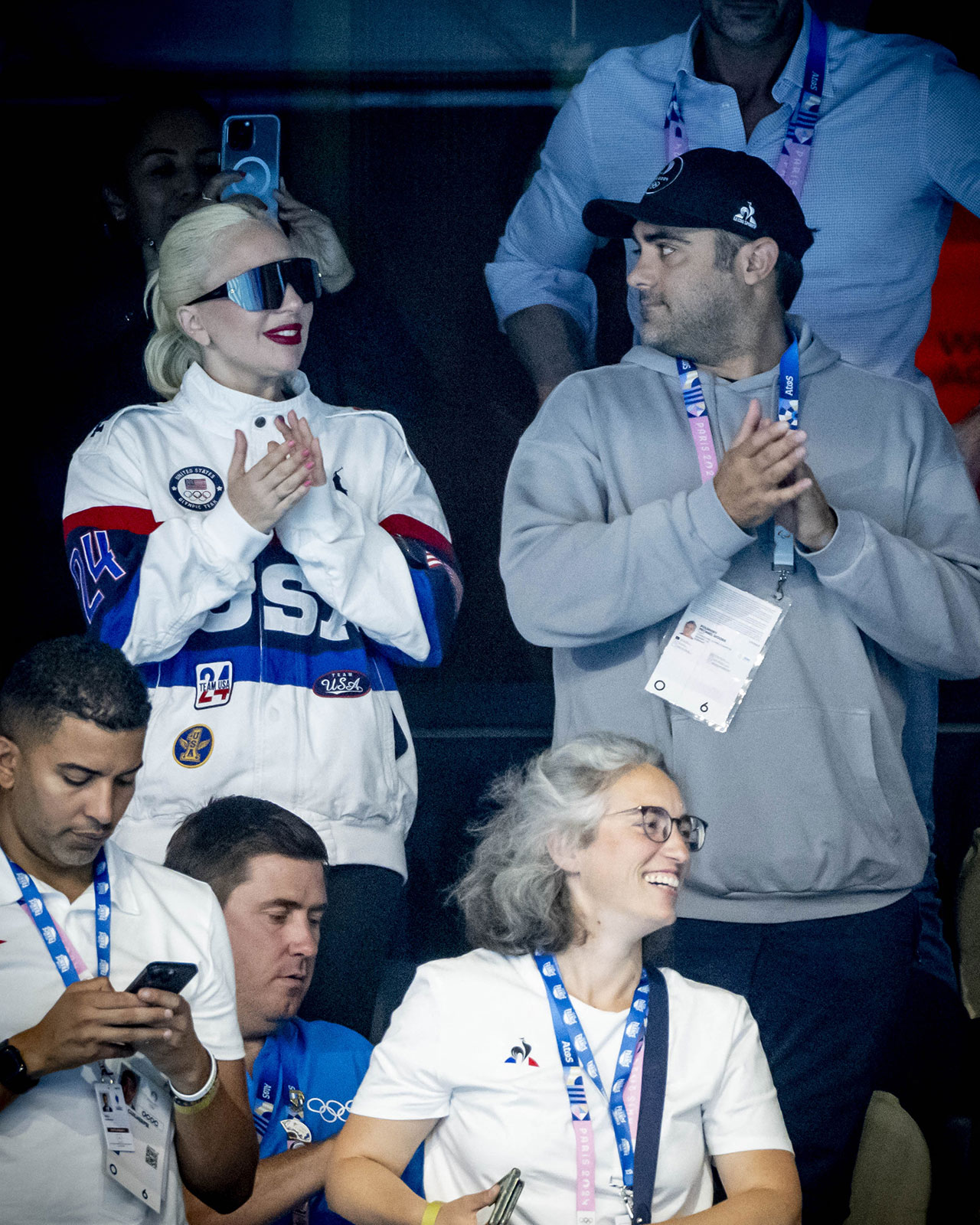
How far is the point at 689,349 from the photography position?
241 centimetres

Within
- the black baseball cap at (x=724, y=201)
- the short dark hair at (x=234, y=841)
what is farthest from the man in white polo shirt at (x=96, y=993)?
the black baseball cap at (x=724, y=201)

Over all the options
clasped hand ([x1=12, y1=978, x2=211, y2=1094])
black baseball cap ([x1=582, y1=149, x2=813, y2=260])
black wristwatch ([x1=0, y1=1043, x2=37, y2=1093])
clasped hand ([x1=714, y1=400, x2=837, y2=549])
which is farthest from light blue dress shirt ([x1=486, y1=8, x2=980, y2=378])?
black wristwatch ([x1=0, y1=1043, x2=37, y2=1093])

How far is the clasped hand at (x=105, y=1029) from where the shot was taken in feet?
5.41

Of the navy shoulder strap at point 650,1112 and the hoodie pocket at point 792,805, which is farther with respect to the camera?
the hoodie pocket at point 792,805

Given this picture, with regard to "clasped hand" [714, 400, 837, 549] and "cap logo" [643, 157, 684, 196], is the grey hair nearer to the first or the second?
"clasped hand" [714, 400, 837, 549]

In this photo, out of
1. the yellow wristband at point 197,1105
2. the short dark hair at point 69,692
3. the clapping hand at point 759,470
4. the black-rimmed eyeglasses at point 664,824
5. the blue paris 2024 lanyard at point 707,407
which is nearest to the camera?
the yellow wristband at point 197,1105

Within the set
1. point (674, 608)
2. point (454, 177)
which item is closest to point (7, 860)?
point (674, 608)

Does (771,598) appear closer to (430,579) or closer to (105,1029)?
(430,579)

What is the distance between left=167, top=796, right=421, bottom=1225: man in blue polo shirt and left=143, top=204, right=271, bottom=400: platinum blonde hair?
0.79 meters

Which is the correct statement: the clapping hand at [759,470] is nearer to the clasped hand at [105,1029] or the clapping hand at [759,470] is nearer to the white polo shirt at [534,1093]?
the white polo shirt at [534,1093]

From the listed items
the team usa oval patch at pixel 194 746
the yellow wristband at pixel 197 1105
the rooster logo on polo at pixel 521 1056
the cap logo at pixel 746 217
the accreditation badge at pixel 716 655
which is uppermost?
the cap logo at pixel 746 217

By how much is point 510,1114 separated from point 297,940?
1.58ft

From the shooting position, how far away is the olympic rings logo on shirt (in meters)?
2.13

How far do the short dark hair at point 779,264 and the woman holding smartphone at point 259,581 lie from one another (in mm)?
699
